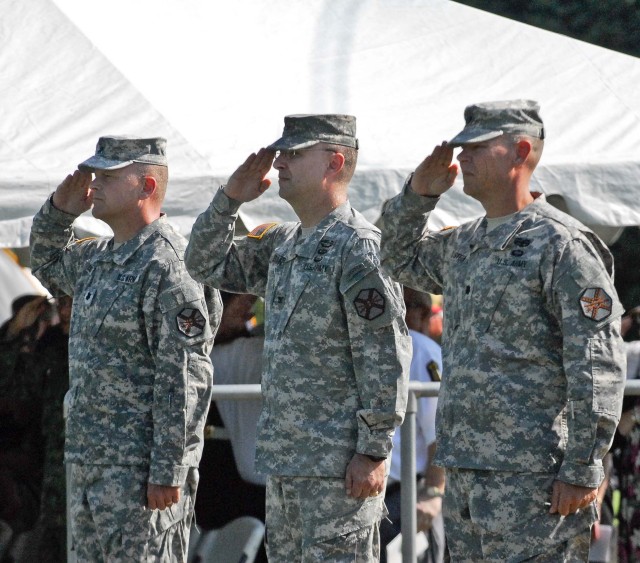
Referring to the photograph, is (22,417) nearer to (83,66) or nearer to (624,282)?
(83,66)

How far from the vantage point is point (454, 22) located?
774 cm

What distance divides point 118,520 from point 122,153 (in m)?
1.30

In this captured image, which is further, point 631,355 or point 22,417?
point 22,417

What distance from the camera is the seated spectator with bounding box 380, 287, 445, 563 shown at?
5660 millimetres

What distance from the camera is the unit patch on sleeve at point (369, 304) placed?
14.8 feet

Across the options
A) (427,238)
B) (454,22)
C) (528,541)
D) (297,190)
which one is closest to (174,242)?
(297,190)

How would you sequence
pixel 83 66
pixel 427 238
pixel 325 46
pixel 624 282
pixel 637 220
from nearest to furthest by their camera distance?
pixel 427 238 < pixel 637 220 < pixel 83 66 < pixel 325 46 < pixel 624 282

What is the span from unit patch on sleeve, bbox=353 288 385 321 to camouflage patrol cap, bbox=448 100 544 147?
1.92 ft

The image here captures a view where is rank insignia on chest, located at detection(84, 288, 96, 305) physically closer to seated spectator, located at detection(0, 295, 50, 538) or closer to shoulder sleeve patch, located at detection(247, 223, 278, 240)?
shoulder sleeve patch, located at detection(247, 223, 278, 240)

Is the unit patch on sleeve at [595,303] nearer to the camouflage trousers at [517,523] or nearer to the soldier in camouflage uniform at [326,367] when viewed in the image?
the camouflage trousers at [517,523]

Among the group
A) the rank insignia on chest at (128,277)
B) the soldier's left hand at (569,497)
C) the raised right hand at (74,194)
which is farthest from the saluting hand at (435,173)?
the raised right hand at (74,194)

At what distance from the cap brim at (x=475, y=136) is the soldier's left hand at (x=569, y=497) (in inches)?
38.9

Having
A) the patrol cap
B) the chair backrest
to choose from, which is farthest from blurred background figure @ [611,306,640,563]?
the patrol cap

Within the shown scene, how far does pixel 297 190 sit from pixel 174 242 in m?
0.67
